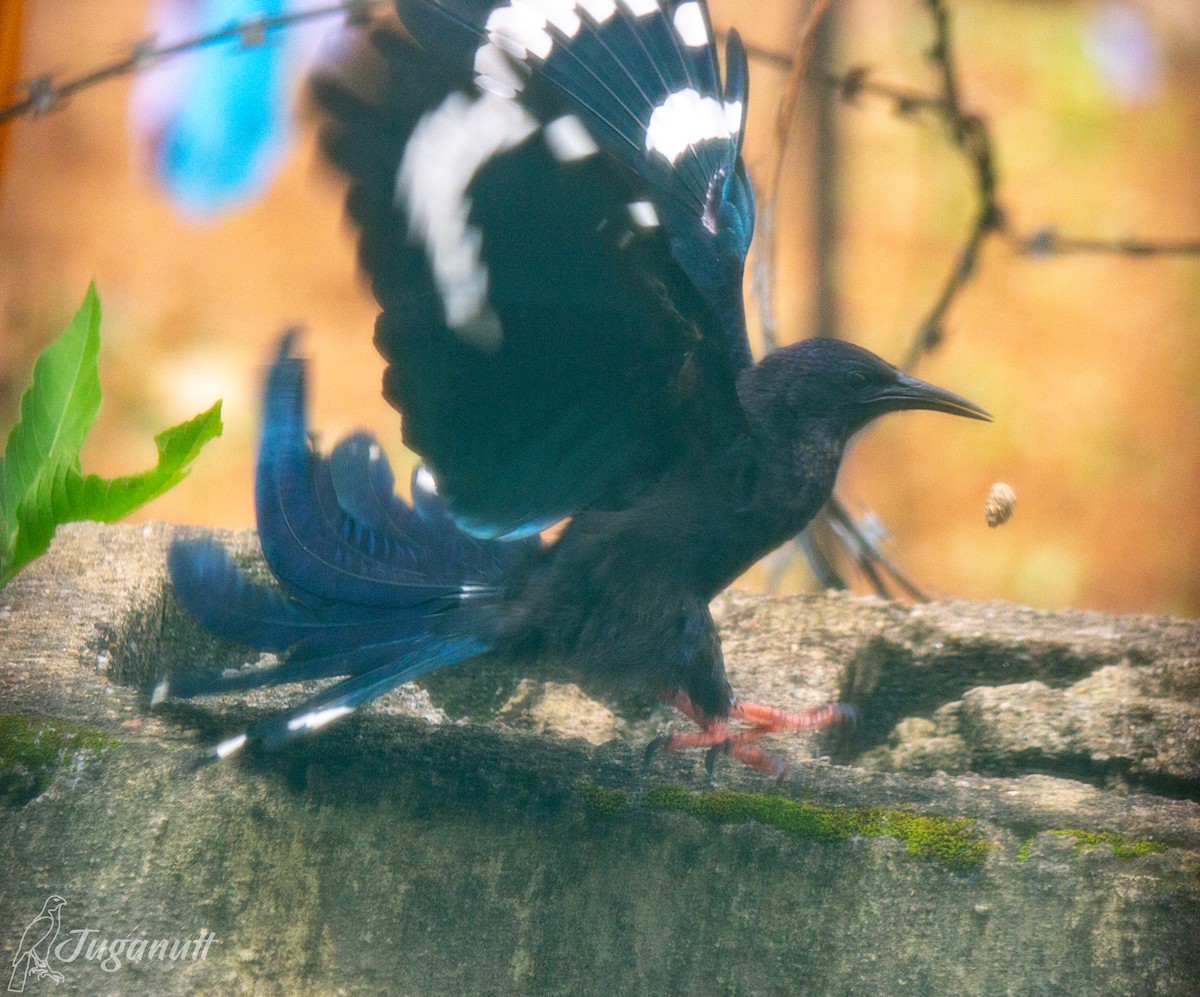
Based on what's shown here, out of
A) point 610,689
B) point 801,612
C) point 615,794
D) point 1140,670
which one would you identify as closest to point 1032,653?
point 1140,670

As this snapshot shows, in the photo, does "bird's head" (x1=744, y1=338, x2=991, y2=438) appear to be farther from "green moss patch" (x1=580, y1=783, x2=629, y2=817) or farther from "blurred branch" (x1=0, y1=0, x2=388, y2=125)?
"blurred branch" (x1=0, y1=0, x2=388, y2=125)

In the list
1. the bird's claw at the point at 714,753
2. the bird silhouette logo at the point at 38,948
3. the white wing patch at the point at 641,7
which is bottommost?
the bird silhouette logo at the point at 38,948

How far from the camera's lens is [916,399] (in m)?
1.55

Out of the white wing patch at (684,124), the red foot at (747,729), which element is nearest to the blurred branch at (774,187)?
the white wing patch at (684,124)

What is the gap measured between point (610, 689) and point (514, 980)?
43cm

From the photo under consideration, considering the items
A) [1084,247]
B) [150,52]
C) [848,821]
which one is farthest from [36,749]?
[1084,247]

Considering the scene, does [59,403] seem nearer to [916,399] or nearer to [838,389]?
[838,389]

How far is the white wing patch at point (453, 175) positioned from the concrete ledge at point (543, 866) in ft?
1.70

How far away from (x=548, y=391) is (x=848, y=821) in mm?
573

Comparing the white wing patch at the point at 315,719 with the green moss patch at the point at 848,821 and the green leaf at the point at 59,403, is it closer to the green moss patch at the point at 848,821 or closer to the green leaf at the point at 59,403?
the green moss patch at the point at 848,821

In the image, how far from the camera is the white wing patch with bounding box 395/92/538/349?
3.87ft

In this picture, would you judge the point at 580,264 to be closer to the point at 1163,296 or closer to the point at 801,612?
the point at 801,612

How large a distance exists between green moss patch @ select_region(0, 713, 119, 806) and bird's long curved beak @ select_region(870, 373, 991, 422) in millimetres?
1042

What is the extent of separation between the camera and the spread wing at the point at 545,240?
118 centimetres
